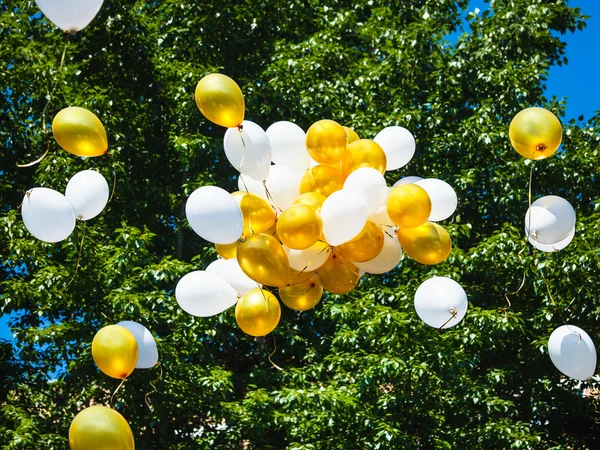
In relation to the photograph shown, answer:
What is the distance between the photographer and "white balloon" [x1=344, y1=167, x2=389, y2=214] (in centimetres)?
391

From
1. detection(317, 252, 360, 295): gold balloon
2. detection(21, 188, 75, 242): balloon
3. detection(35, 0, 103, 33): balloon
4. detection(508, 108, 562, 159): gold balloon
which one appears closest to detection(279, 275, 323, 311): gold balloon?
detection(317, 252, 360, 295): gold balloon

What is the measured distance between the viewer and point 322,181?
13.5 ft

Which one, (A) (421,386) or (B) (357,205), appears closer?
(B) (357,205)

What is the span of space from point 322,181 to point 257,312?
0.78 m

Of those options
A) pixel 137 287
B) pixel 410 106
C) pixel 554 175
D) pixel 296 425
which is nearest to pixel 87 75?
pixel 137 287

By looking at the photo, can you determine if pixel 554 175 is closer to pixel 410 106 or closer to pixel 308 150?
pixel 410 106

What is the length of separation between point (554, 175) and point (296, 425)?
4172 mm

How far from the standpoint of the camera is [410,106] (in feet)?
29.7

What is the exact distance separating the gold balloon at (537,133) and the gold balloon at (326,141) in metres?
1.04

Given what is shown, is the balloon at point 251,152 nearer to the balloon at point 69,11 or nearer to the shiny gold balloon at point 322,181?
the shiny gold balloon at point 322,181

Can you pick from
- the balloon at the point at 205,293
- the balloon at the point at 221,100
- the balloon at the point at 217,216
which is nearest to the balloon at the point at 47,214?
the balloon at the point at 205,293

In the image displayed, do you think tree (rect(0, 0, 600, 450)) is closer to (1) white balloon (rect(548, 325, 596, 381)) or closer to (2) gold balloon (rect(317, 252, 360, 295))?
(1) white balloon (rect(548, 325, 596, 381))

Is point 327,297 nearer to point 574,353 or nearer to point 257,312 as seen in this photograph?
point 574,353

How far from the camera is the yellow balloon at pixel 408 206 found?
151 inches
